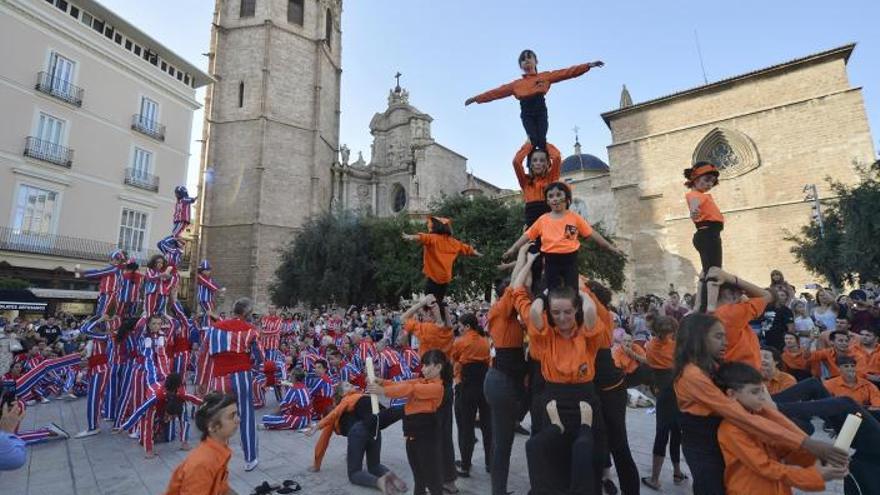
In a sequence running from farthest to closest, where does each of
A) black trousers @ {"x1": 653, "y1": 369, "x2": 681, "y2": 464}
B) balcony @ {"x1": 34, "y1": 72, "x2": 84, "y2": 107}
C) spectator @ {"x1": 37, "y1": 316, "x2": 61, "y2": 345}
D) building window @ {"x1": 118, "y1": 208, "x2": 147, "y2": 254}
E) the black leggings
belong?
building window @ {"x1": 118, "y1": 208, "x2": 147, "y2": 254}, balcony @ {"x1": 34, "y1": 72, "x2": 84, "y2": 107}, spectator @ {"x1": 37, "y1": 316, "x2": 61, "y2": 345}, black trousers @ {"x1": 653, "y1": 369, "x2": 681, "y2": 464}, the black leggings

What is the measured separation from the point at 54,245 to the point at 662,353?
26.3 metres

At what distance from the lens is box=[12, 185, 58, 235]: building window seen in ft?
67.1

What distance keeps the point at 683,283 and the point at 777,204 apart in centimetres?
674

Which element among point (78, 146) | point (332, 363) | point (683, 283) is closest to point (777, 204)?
point (683, 283)

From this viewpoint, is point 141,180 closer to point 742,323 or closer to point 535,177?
point 535,177

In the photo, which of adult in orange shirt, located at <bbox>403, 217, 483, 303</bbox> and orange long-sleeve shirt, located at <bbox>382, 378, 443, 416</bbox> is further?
adult in orange shirt, located at <bbox>403, 217, 483, 303</bbox>

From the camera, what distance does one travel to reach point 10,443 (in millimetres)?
2758

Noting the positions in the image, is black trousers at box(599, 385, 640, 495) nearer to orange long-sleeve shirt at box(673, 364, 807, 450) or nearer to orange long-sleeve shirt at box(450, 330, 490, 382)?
orange long-sleeve shirt at box(673, 364, 807, 450)

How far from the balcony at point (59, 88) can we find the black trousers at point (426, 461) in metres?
26.2

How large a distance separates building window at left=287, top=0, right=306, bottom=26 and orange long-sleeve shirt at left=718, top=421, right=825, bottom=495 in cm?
4532

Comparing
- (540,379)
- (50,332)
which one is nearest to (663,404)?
(540,379)

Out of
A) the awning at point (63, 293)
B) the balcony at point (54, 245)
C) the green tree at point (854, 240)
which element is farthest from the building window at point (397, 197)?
the green tree at point (854, 240)

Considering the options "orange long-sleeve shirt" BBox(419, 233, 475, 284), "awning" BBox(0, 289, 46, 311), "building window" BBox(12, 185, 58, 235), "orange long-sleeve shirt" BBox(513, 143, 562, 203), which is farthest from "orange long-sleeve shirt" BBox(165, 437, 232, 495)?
"building window" BBox(12, 185, 58, 235)

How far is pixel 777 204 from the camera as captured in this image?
26.7 m
